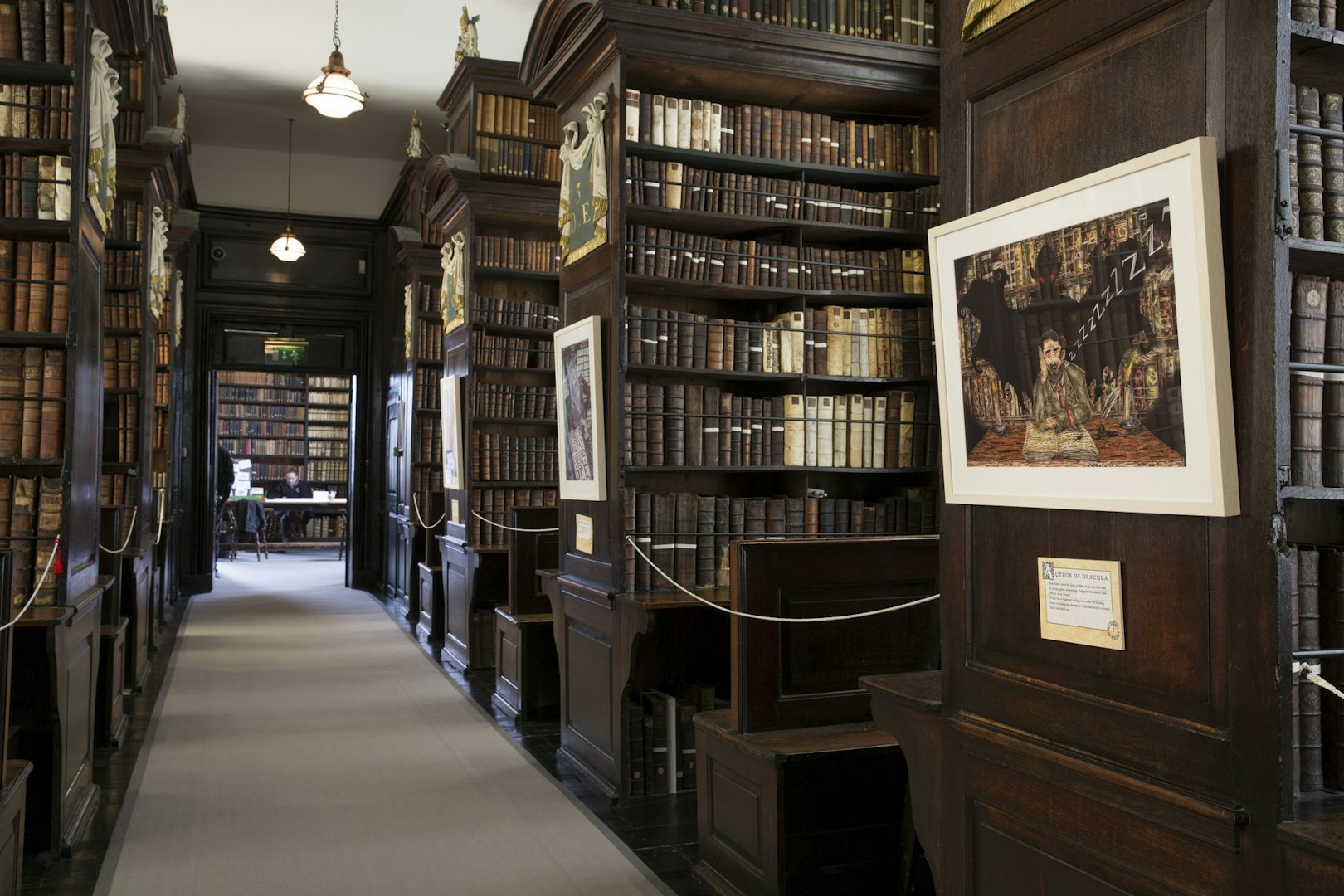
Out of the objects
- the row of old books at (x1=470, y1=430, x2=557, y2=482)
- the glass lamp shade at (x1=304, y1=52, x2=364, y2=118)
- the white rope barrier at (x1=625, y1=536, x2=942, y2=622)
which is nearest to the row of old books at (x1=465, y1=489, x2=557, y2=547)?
the row of old books at (x1=470, y1=430, x2=557, y2=482)

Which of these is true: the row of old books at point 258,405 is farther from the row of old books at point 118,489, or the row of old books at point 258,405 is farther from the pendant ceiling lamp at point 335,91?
the row of old books at point 118,489

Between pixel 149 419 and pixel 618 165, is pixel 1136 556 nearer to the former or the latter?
pixel 618 165

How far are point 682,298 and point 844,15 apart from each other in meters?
1.47

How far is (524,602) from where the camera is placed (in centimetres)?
650

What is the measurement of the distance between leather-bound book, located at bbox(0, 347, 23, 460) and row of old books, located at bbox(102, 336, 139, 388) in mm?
2624

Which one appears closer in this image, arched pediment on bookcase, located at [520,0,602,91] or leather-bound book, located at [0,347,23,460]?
leather-bound book, located at [0,347,23,460]

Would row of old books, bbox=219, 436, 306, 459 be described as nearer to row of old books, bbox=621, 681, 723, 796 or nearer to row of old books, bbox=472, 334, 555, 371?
row of old books, bbox=472, 334, 555, 371

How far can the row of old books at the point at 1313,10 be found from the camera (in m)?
1.87

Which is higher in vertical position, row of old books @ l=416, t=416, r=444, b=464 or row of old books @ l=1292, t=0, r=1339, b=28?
row of old books @ l=1292, t=0, r=1339, b=28

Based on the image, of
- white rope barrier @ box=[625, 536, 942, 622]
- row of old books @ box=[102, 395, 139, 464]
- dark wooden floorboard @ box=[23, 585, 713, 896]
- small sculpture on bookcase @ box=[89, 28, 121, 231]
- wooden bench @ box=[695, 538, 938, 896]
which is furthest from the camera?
Result: row of old books @ box=[102, 395, 139, 464]

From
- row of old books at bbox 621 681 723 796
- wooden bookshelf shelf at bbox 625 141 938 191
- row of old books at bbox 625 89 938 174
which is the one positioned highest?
row of old books at bbox 625 89 938 174

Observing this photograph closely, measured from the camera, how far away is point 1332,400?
1884 millimetres

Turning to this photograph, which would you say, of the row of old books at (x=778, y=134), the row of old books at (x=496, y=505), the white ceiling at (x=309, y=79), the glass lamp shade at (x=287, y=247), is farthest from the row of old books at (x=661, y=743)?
the glass lamp shade at (x=287, y=247)

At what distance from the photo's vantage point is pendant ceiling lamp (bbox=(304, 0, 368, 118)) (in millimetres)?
7906
